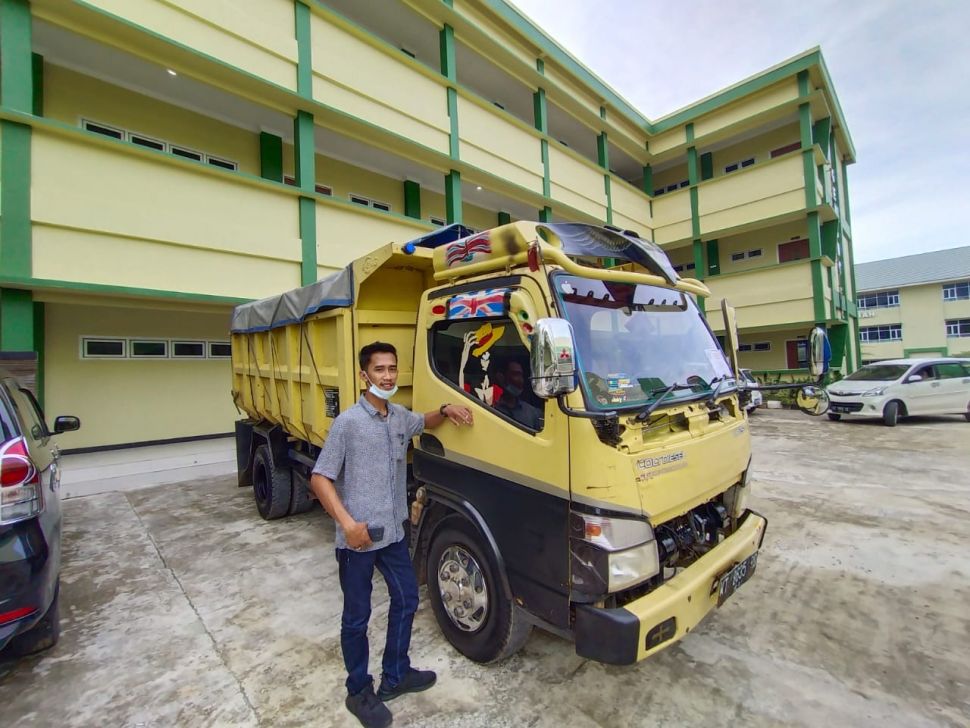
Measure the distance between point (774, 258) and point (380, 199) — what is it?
15.6m

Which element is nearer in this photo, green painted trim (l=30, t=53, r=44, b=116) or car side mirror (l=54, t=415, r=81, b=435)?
car side mirror (l=54, t=415, r=81, b=435)

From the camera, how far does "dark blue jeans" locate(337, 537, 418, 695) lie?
223 cm

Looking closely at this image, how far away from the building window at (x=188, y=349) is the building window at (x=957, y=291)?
148 ft

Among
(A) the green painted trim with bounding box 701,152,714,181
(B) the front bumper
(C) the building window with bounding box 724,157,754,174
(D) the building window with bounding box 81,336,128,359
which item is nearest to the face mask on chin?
(B) the front bumper

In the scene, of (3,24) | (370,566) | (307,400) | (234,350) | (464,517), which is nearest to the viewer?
(370,566)

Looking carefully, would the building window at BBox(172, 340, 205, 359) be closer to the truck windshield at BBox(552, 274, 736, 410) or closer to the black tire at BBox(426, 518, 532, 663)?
the black tire at BBox(426, 518, 532, 663)

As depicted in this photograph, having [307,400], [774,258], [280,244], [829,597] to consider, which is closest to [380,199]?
[280,244]

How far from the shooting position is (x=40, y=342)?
810 centimetres

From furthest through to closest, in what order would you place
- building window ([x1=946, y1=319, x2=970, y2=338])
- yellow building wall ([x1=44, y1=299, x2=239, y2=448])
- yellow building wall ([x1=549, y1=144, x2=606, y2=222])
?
building window ([x1=946, y1=319, x2=970, y2=338]) < yellow building wall ([x1=549, y1=144, x2=606, y2=222]) < yellow building wall ([x1=44, y1=299, x2=239, y2=448])

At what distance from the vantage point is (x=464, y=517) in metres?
2.73

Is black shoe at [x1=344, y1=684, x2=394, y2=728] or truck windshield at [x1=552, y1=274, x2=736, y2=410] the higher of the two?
truck windshield at [x1=552, y1=274, x2=736, y2=410]

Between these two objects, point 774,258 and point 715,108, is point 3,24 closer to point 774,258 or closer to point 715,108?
point 715,108

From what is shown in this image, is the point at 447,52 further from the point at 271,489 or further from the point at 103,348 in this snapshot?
the point at 271,489

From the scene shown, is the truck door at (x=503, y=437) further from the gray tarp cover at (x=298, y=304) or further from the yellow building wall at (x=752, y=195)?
the yellow building wall at (x=752, y=195)
